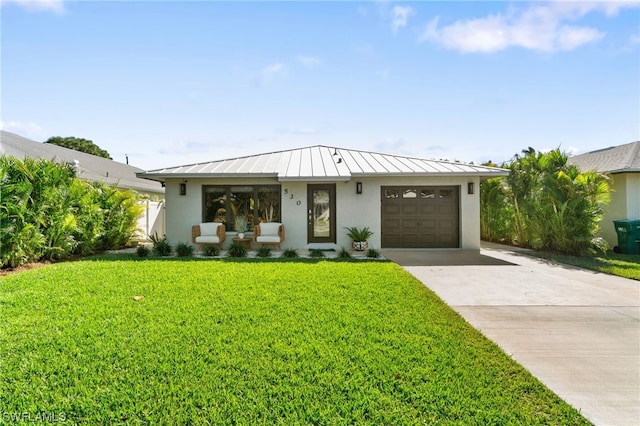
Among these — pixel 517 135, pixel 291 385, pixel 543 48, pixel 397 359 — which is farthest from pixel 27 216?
pixel 517 135

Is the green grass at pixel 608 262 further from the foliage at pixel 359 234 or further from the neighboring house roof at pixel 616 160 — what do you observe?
the foliage at pixel 359 234

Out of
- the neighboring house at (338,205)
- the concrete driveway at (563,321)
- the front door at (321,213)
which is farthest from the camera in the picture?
the front door at (321,213)

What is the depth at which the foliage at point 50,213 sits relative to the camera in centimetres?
840

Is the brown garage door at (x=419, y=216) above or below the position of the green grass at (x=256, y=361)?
above

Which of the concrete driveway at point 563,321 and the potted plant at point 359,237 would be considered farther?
the potted plant at point 359,237

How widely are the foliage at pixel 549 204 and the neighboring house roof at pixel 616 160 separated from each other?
1.07 metres

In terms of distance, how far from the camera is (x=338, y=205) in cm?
1278

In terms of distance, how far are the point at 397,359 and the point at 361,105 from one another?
41.6ft

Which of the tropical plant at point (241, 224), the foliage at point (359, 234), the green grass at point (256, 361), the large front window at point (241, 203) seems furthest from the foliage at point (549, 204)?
the tropical plant at point (241, 224)

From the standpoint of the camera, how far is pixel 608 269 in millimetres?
8969

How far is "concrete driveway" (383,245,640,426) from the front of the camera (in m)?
3.19

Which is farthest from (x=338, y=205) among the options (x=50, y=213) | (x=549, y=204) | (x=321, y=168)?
(x=50, y=213)

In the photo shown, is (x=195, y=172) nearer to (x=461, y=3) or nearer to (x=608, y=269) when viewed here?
(x=461, y=3)

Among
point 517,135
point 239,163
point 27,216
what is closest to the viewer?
point 27,216
